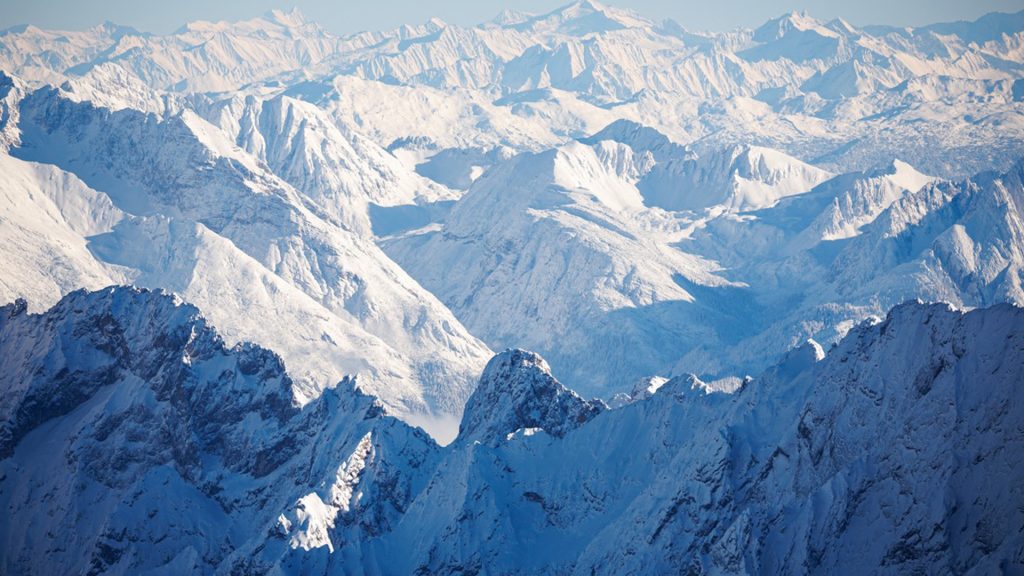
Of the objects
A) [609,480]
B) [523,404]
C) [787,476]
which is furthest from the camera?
[523,404]

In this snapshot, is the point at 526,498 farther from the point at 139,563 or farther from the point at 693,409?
the point at 139,563

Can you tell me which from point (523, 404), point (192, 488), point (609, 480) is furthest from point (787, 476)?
point (192, 488)

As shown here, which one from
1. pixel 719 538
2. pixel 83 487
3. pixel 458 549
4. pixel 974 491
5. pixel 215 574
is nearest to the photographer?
pixel 974 491

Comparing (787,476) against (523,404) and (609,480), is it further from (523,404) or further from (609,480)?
(523,404)

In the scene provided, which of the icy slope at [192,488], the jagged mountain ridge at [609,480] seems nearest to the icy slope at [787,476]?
the jagged mountain ridge at [609,480]

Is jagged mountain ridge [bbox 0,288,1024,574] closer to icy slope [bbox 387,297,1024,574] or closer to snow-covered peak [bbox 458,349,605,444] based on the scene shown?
icy slope [bbox 387,297,1024,574]

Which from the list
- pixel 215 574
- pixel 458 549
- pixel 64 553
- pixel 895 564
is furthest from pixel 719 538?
pixel 64 553

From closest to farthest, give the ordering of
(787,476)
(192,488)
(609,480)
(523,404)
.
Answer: (787,476)
(609,480)
(523,404)
(192,488)

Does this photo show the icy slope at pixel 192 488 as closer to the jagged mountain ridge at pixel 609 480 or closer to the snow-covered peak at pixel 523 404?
the jagged mountain ridge at pixel 609 480

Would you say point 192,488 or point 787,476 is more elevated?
point 787,476
